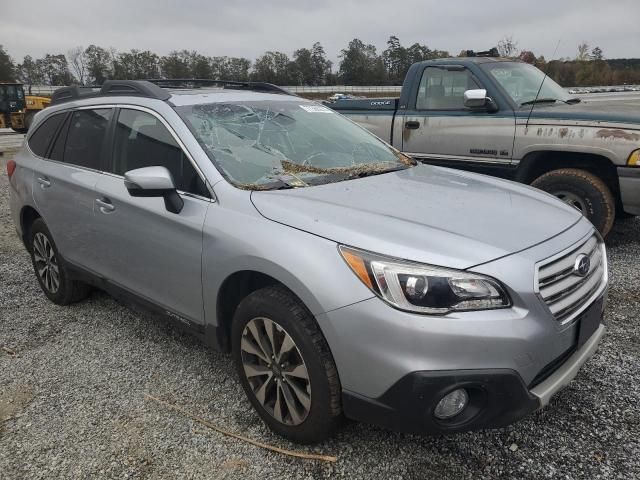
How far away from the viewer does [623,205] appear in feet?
15.4

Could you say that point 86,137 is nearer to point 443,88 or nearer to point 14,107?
point 443,88

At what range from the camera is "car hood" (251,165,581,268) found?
2.00m

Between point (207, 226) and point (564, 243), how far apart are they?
5.50ft

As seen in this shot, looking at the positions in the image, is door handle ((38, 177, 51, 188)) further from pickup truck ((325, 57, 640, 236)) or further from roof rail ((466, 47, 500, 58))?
roof rail ((466, 47, 500, 58))

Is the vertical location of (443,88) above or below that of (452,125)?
above

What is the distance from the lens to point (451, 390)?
74.0 inches

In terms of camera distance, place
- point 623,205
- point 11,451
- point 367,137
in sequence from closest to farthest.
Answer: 1. point 11,451
2. point 367,137
3. point 623,205

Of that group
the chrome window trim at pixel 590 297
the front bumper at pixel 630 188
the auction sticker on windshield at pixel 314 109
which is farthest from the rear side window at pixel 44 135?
the front bumper at pixel 630 188

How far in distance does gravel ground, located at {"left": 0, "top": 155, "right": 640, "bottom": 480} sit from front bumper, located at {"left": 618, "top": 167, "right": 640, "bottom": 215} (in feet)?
4.98

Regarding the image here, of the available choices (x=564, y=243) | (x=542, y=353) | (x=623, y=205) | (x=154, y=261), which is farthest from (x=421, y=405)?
(x=623, y=205)

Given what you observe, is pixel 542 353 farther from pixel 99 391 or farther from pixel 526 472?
pixel 99 391

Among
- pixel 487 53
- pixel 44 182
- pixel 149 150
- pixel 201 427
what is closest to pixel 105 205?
pixel 149 150

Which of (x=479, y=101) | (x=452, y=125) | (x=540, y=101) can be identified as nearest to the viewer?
(x=479, y=101)

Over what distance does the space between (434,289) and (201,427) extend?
1.47 metres
